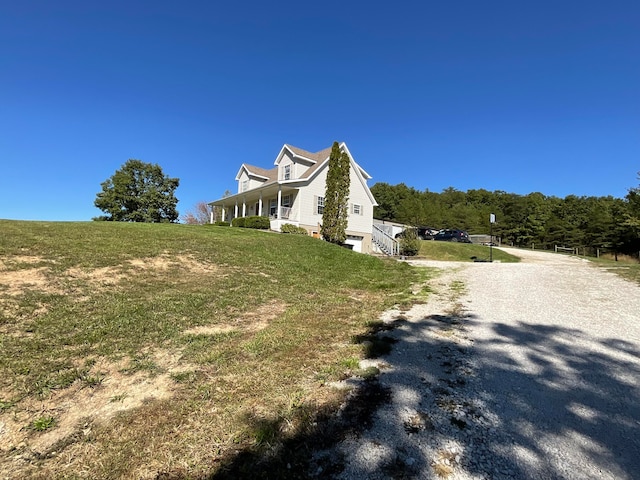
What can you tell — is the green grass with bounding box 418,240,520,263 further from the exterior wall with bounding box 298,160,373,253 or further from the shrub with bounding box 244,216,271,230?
the shrub with bounding box 244,216,271,230

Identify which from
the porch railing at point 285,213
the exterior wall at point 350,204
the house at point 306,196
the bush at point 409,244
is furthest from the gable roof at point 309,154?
the bush at point 409,244

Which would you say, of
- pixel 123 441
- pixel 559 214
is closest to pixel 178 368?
pixel 123 441

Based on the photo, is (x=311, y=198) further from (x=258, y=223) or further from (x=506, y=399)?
(x=506, y=399)

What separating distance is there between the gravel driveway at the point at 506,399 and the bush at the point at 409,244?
1434cm

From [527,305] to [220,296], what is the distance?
5991 mm

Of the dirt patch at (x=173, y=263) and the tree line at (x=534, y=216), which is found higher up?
the tree line at (x=534, y=216)

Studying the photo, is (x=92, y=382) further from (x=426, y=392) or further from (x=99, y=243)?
(x=99, y=243)

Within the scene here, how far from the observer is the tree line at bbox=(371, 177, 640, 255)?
34.6 meters

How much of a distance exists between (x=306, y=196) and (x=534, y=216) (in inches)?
1640

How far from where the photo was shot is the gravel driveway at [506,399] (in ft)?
6.98

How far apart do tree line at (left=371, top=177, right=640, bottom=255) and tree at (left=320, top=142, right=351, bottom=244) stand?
25.2 m

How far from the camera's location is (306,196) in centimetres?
2208

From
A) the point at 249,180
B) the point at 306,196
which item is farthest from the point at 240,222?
the point at 249,180

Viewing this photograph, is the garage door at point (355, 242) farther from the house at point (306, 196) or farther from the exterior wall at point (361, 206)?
the exterior wall at point (361, 206)
